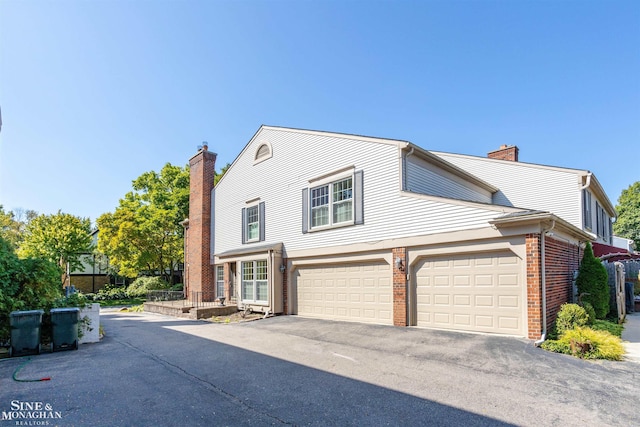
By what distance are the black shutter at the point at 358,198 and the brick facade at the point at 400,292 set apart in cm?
192

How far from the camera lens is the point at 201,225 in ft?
66.3

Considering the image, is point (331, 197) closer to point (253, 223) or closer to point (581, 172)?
point (253, 223)

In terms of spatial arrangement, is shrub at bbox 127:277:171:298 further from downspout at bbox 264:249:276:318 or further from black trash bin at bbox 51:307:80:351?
black trash bin at bbox 51:307:80:351

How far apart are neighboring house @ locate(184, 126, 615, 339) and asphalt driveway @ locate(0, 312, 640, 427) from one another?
129cm

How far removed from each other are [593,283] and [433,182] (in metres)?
5.40

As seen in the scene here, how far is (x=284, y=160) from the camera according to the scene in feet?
50.6

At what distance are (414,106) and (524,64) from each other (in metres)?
4.76

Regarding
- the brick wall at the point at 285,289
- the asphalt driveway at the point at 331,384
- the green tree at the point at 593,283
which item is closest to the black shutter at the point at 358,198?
the asphalt driveway at the point at 331,384

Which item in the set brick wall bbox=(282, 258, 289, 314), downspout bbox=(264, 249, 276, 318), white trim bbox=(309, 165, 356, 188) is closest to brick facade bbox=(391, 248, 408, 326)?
white trim bbox=(309, 165, 356, 188)

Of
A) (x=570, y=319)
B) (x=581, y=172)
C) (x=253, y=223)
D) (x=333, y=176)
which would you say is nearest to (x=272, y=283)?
(x=253, y=223)

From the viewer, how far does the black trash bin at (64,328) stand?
8516mm

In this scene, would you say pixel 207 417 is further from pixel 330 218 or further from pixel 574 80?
pixel 574 80

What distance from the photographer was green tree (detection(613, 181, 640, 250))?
118 feet

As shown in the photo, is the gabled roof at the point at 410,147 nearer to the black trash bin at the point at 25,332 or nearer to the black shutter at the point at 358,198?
the black shutter at the point at 358,198
